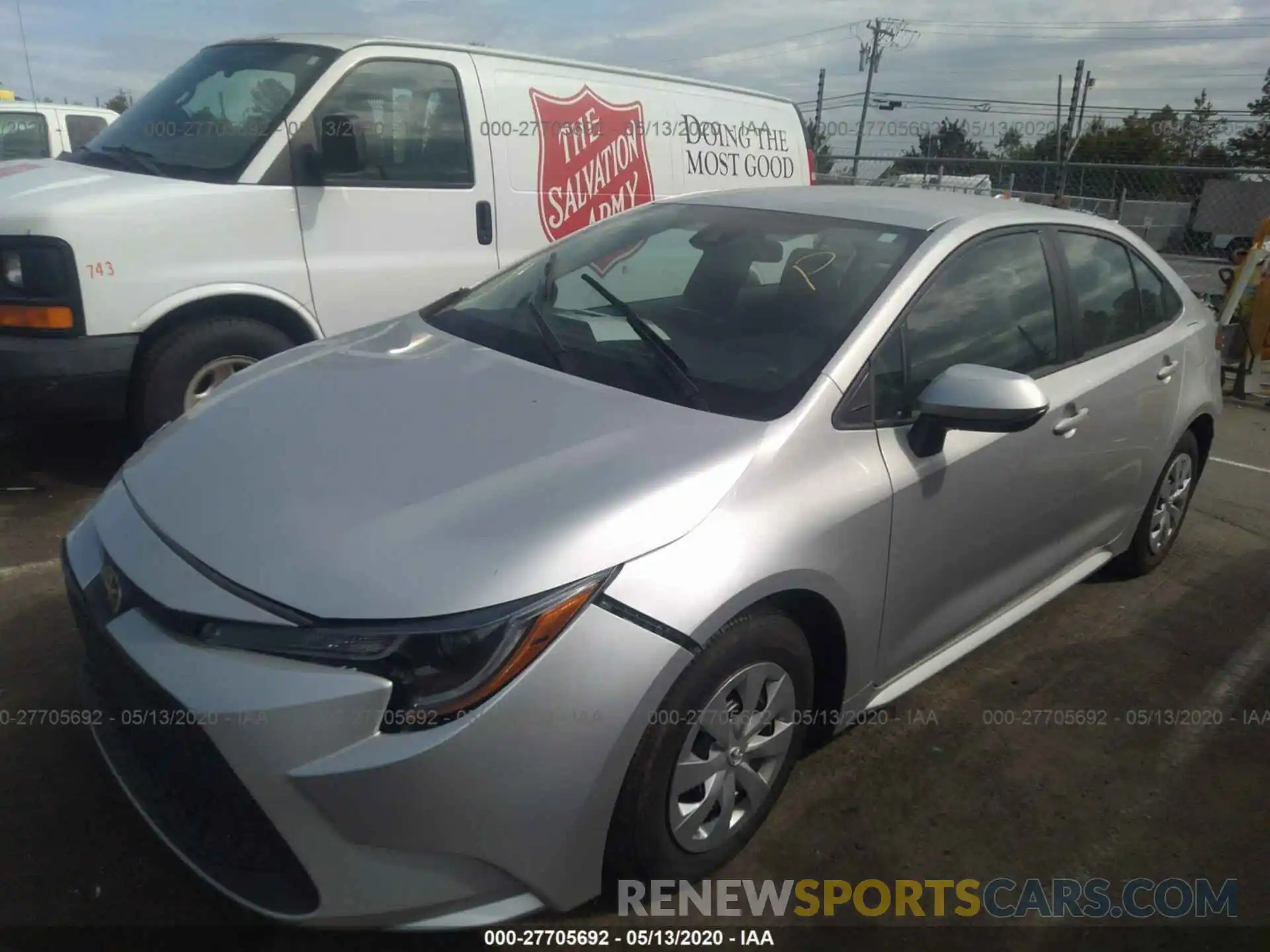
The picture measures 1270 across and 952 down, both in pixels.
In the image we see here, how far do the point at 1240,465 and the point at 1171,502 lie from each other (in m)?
2.54

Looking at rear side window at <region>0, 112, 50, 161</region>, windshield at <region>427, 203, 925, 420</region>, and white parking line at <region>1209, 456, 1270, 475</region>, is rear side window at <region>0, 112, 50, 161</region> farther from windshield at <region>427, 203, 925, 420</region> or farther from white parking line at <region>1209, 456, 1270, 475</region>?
white parking line at <region>1209, 456, 1270, 475</region>

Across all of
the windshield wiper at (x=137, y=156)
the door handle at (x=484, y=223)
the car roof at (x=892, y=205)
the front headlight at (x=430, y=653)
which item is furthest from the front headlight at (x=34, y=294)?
the front headlight at (x=430, y=653)

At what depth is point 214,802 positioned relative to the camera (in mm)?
1949

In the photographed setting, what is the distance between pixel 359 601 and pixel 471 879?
59 centimetres

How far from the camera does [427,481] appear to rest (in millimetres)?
2193

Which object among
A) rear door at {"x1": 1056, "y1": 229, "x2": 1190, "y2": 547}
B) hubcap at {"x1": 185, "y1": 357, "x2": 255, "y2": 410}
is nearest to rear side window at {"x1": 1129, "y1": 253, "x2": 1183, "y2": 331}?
rear door at {"x1": 1056, "y1": 229, "x2": 1190, "y2": 547}

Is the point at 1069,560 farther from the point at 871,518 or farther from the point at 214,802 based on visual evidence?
the point at 214,802

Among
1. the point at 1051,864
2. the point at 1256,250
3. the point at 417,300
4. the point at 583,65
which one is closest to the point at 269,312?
the point at 417,300

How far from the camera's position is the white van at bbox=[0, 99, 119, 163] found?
9297 mm

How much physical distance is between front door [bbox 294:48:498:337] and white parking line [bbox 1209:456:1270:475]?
4.78 m

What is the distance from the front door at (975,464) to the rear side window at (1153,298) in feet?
2.35

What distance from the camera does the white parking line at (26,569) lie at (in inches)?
147

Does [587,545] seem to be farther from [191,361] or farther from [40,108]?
[40,108]

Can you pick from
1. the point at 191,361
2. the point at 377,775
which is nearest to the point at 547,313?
the point at 377,775
